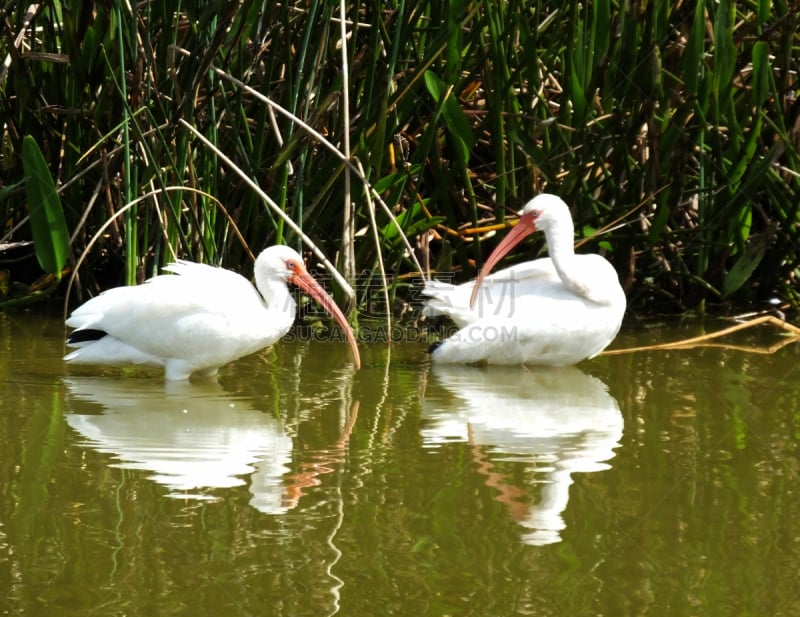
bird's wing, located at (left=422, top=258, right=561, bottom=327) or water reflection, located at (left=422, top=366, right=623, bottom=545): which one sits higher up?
bird's wing, located at (left=422, top=258, right=561, bottom=327)

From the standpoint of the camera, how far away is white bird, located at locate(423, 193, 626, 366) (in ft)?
23.2

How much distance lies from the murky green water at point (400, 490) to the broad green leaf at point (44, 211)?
1.87 ft

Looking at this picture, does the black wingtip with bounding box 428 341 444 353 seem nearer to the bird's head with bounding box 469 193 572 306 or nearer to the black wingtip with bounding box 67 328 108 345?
the bird's head with bounding box 469 193 572 306

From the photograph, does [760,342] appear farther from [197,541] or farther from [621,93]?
[197,541]

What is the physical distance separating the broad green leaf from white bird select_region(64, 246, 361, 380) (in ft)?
2.03

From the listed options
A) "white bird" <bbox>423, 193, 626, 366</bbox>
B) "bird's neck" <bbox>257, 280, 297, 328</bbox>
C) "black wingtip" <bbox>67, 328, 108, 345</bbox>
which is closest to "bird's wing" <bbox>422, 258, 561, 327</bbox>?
"white bird" <bbox>423, 193, 626, 366</bbox>

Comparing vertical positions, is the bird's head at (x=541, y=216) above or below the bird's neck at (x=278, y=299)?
above

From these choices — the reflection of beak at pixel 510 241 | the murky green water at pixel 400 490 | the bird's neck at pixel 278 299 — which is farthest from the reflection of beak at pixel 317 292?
the reflection of beak at pixel 510 241

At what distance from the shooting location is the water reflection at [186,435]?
16.0 feet

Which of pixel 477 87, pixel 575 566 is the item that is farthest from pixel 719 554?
pixel 477 87

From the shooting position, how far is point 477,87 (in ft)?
29.2

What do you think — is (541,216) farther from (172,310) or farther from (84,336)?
(84,336)

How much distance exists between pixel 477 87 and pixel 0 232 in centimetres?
335

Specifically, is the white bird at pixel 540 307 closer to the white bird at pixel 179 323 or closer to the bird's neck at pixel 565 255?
the bird's neck at pixel 565 255
